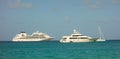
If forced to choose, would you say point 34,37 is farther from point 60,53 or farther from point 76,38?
point 60,53

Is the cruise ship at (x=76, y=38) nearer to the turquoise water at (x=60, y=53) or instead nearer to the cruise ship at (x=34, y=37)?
the cruise ship at (x=34, y=37)

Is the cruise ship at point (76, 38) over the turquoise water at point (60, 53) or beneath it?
over

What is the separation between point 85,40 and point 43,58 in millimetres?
69264

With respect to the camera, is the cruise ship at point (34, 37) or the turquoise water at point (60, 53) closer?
the turquoise water at point (60, 53)

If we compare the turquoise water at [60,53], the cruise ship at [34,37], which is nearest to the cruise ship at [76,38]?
the cruise ship at [34,37]

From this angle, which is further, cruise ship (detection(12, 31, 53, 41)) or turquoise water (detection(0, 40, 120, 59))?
cruise ship (detection(12, 31, 53, 41))

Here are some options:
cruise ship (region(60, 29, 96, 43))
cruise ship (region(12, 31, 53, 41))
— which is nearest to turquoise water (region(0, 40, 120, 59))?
cruise ship (region(60, 29, 96, 43))

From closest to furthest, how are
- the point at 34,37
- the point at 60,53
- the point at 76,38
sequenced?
the point at 60,53
the point at 76,38
the point at 34,37

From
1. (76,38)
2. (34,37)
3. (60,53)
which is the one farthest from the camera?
(34,37)

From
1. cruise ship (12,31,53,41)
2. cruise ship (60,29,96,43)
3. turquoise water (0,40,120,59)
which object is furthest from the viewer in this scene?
cruise ship (12,31,53,41)

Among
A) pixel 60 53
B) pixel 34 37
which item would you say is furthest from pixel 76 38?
pixel 60 53

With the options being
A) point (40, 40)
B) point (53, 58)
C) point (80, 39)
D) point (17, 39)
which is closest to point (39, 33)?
point (40, 40)

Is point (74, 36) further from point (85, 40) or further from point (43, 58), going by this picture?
point (43, 58)

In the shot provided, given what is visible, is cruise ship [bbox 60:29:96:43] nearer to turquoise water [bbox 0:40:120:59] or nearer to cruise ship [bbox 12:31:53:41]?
cruise ship [bbox 12:31:53:41]
